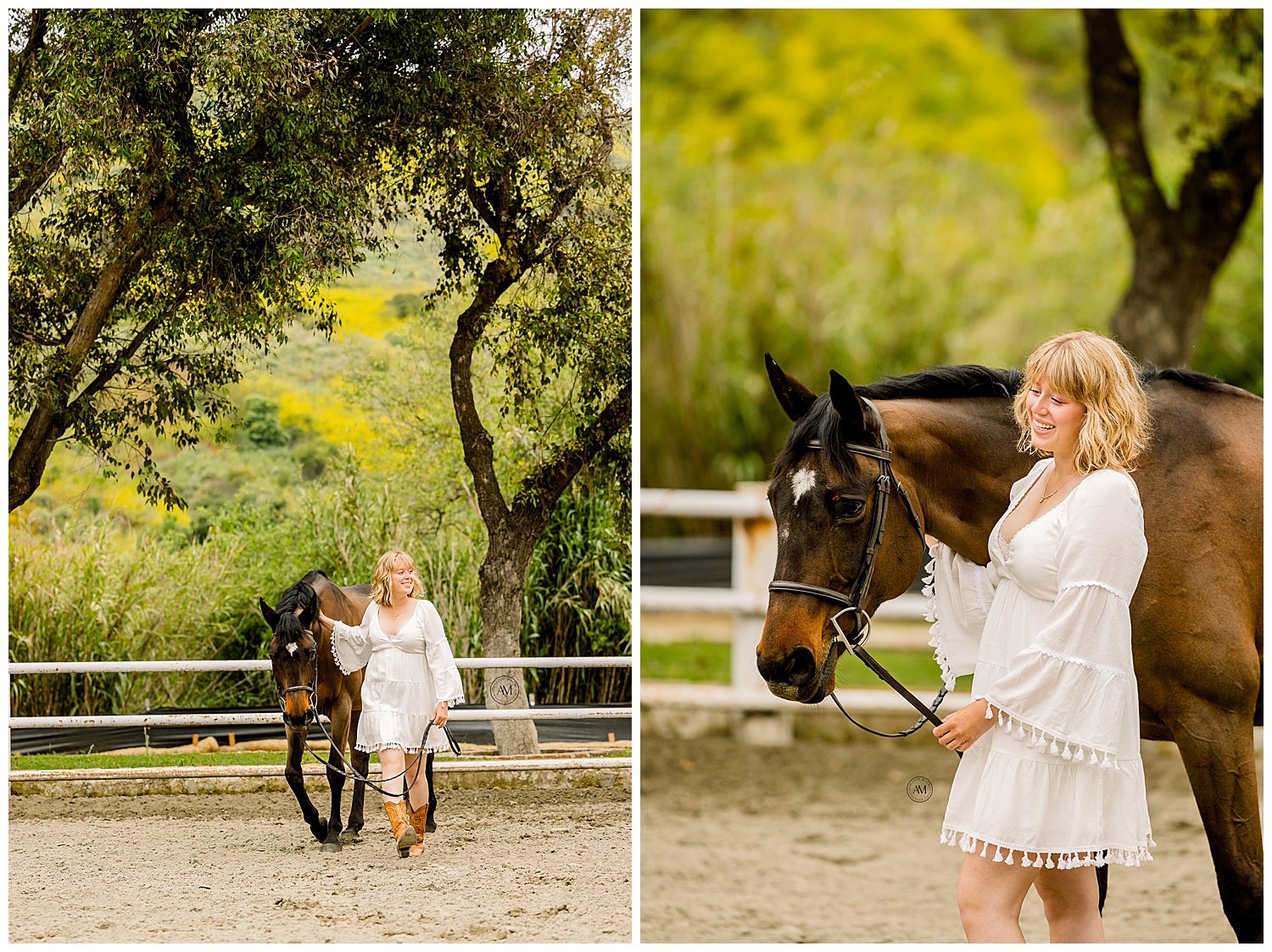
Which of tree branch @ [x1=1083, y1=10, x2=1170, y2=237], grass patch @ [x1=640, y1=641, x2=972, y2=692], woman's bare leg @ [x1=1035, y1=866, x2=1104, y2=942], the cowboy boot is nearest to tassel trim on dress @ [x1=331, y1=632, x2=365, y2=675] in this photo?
the cowboy boot

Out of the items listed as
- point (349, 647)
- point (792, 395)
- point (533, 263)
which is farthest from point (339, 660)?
point (792, 395)

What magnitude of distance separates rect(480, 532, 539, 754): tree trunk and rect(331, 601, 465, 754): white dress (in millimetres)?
137

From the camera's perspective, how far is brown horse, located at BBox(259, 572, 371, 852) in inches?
112

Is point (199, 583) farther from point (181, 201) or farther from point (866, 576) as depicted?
point (866, 576)

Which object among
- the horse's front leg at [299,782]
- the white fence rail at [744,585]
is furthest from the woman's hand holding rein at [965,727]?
the white fence rail at [744,585]

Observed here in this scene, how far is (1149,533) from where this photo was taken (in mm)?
2480

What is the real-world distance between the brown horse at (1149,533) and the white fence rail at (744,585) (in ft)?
9.86

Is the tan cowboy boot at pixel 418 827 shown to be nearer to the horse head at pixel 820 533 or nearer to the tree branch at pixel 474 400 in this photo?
the tree branch at pixel 474 400

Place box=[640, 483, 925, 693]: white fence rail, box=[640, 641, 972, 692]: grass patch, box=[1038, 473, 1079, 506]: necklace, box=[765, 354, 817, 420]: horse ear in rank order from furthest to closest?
1. box=[640, 641, 972, 692]: grass patch
2. box=[640, 483, 925, 693]: white fence rail
3. box=[765, 354, 817, 420]: horse ear
4. box=[1038, 473, 1079, 506]: necklace

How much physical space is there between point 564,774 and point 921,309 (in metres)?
6.48

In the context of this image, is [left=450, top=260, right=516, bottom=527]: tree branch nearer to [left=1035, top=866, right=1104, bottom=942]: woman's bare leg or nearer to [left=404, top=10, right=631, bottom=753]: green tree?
[left=404, top=10, right=631, bottom=753]: green tree

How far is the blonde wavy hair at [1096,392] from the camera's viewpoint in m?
2.07

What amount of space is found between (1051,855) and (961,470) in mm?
761

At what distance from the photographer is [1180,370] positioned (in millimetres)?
2631
